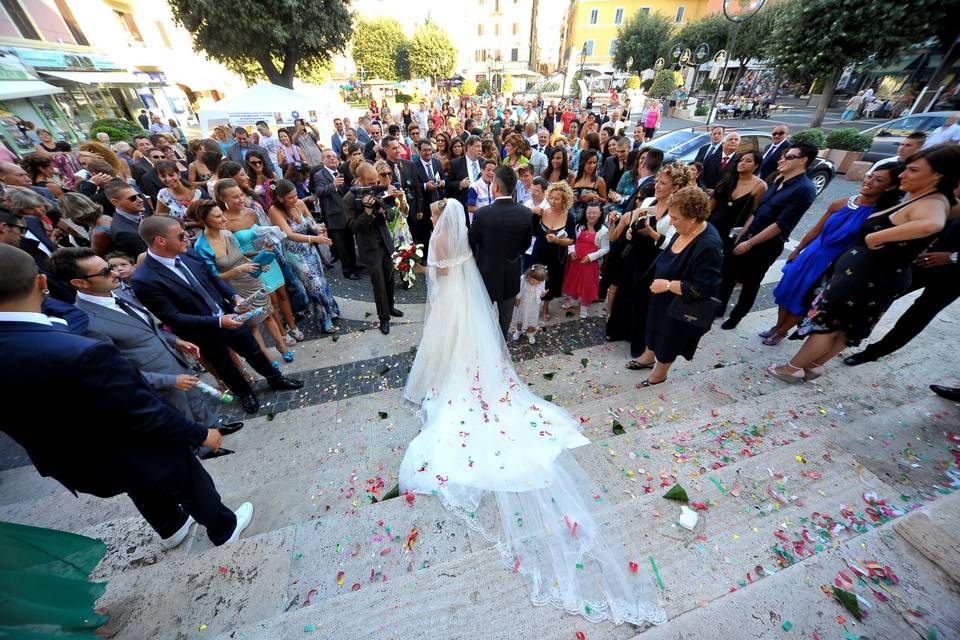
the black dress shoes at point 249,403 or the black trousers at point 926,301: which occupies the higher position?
the black trousers at point 926,301

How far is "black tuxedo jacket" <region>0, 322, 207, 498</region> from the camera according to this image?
1633 millimetres

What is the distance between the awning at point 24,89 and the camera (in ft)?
42.9

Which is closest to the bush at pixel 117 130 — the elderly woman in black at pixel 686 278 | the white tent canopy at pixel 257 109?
the white tent canopy at pixel 257 109

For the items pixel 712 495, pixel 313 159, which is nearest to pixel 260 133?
pixel 313 159

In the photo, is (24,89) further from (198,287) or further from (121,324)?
(121,324)

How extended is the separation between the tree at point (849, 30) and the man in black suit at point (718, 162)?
1198cm

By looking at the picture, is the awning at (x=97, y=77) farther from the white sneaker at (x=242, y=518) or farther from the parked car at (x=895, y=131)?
the parked car at (x=895, y=131)

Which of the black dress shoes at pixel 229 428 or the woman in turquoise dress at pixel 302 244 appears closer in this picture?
the black dress shoes at pixel 229 428

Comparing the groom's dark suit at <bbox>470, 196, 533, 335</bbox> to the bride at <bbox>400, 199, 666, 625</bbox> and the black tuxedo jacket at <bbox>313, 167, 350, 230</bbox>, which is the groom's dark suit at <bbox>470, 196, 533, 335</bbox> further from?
the black tuxedo jacket at <bbox>313, 167, 350, 230</bbox>

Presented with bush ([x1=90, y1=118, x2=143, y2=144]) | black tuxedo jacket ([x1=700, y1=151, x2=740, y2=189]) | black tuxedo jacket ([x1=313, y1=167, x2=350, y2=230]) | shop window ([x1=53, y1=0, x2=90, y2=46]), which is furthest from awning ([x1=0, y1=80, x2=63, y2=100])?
black tuxedo jacket ([x1=700, y1=151, x2=740, y2=189])

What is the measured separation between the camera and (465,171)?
6.86 metres

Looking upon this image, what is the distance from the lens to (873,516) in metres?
2.19

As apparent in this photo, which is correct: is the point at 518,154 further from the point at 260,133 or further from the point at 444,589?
the point at 260,133

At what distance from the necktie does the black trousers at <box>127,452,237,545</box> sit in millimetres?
1578
